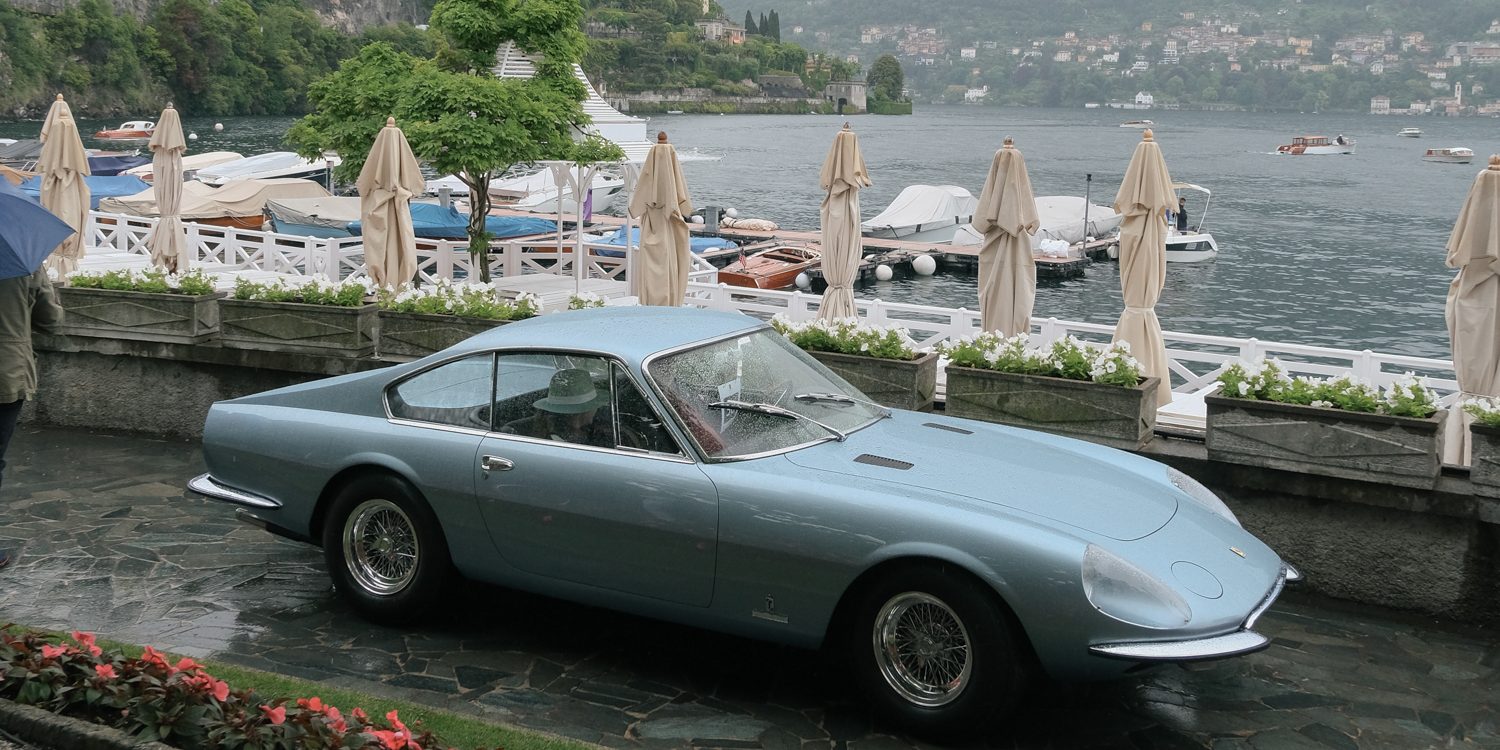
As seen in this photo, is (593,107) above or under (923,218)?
above

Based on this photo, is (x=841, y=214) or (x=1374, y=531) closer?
(x=1374, y=531)

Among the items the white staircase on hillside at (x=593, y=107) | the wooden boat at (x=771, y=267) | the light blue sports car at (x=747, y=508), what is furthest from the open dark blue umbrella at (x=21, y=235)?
the wooden boat at (x=771, y=267)

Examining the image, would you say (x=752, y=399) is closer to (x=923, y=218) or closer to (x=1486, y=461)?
(x=1486, y=461)

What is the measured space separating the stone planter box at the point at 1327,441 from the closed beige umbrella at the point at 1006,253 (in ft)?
8.77

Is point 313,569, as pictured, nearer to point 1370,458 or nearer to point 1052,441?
point 1052,441

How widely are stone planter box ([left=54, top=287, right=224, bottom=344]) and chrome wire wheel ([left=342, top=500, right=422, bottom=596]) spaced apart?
509 cm

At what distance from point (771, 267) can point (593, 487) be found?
1522 inches

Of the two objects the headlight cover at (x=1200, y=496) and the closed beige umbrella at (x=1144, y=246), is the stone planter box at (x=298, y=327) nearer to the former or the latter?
the closed beige umbrella at (x=1144, y=246)

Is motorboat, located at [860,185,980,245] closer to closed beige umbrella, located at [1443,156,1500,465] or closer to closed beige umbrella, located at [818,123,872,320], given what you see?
closed beige umbrella, located at [818,123,872,320]

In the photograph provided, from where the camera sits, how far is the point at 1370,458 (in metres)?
7.46

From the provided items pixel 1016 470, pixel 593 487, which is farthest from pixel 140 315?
pixel 1016 470

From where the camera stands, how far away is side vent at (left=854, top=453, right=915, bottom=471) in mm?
5879

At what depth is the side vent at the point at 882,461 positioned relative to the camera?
5.88 m

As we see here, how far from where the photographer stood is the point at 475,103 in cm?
2302
